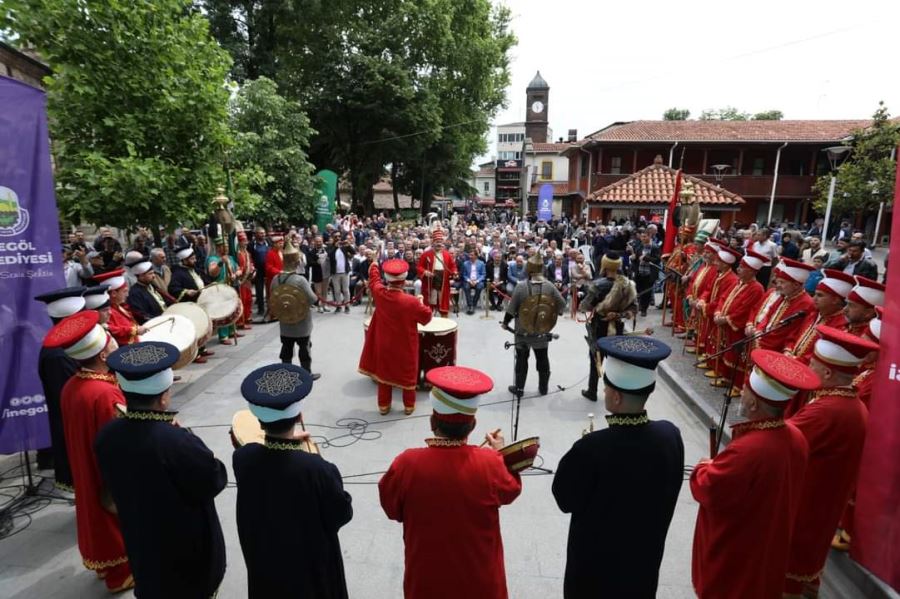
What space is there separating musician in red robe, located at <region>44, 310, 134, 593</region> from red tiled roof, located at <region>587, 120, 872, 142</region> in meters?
33.4

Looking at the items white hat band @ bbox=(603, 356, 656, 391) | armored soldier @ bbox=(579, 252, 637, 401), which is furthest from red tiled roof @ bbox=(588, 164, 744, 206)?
white hat band @ bbox=(603, 356, 656, 391)

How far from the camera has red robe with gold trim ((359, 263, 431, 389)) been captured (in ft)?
21.9

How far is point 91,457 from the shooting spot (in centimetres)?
358

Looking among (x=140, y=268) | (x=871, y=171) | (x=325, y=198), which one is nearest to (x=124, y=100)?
(x=140, y=268)

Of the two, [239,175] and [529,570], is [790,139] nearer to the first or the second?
[239,175]

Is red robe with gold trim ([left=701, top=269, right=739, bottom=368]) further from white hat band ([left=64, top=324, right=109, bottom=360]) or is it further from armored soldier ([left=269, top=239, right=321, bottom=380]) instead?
white hat band ([left=64, top=324, right=109, bottom=360])

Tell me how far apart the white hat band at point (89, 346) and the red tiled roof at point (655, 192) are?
11.7 metres

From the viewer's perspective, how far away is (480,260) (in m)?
13.1

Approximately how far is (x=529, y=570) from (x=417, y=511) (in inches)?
74.6

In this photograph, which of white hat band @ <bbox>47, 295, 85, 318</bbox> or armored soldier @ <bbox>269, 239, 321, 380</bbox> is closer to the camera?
white hat band @ <bbox>47, 295, 85, 318</bbox>

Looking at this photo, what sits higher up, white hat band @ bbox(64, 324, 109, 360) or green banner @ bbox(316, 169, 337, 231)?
green banner @ bbox(316, 169, 337, 231)

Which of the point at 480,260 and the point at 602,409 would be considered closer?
the point at 602,409

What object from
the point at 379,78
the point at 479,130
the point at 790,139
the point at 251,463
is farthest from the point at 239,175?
the point at 790,139

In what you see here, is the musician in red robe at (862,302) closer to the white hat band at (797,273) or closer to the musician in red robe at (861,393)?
the musician in red robe at (861,393)
